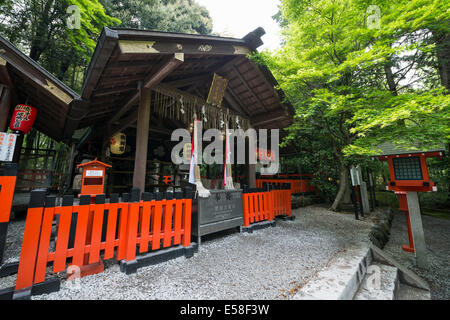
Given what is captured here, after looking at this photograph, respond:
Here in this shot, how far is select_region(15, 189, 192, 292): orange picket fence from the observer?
7.25 ft

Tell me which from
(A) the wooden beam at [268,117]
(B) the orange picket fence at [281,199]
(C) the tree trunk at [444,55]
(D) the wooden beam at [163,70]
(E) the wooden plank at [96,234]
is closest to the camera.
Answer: (E) the wooden plank at [96,234]

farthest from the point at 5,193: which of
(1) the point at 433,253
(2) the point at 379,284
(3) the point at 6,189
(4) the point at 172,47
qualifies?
(1) the point at 433,253

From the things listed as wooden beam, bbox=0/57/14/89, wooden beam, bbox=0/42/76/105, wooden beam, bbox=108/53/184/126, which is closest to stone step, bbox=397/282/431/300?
wooden beam, bbox=108/53/184/126

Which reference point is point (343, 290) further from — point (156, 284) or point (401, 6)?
point (401, 6)

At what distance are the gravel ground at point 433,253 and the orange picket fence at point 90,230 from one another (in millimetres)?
5233

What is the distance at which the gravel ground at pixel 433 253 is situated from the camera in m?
3.64

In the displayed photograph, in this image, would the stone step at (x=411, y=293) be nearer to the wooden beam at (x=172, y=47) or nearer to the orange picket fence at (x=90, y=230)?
the orange picket fence at (x=90, y=230)

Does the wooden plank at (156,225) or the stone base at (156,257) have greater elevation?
the wooden plank at (156,225)

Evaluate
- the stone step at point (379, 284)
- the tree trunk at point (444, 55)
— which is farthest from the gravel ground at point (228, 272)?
the tree trunk at point (444, 55)

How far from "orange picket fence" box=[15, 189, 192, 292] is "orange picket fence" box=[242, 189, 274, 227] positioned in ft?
7.25
